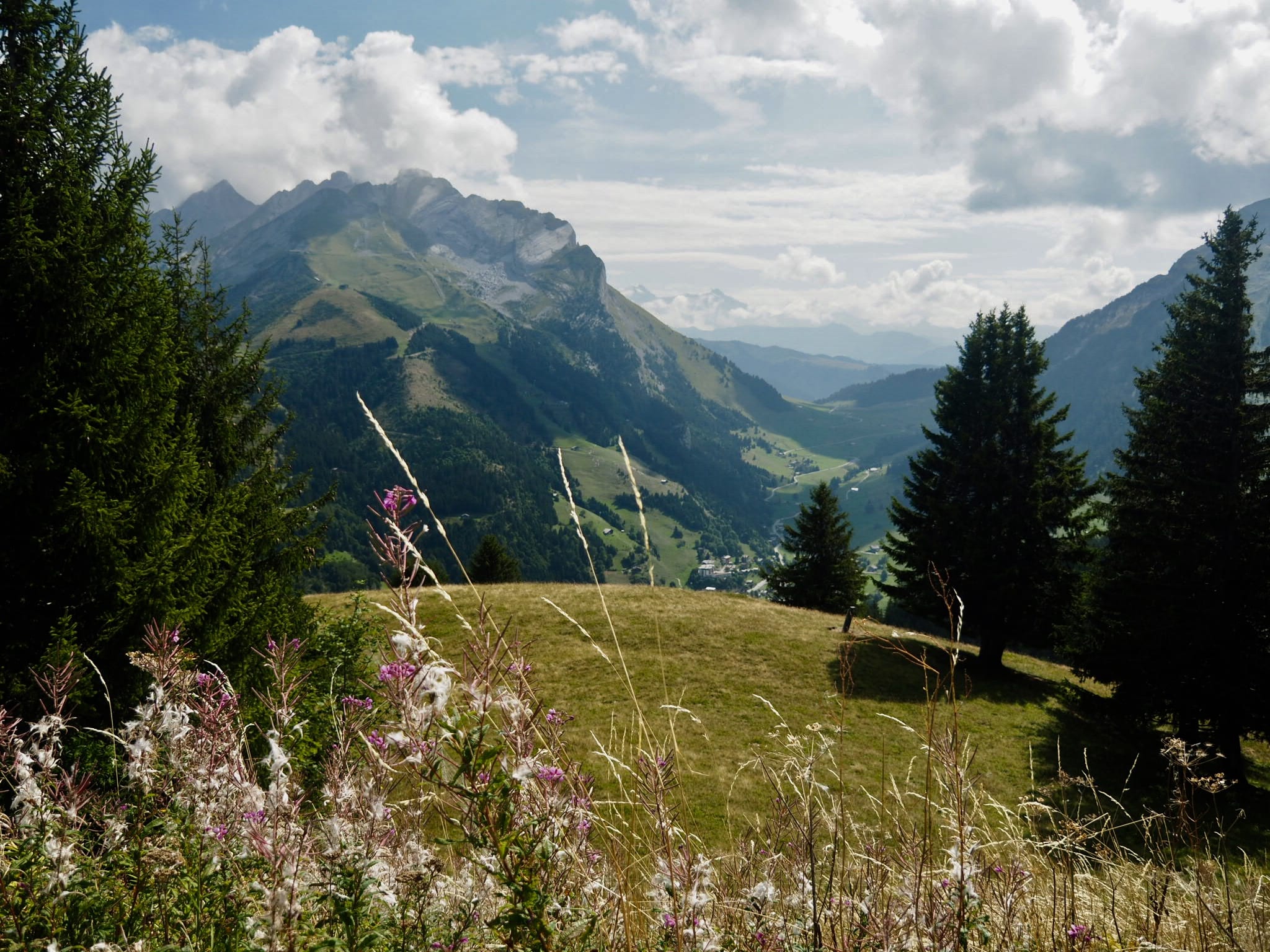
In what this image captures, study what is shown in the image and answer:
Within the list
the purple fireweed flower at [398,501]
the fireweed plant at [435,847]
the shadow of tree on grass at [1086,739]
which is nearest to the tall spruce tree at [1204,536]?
the shadow of tree on grass at [1086,739]

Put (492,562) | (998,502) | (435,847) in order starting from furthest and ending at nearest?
(492,562) → (998,502) → (435,847)

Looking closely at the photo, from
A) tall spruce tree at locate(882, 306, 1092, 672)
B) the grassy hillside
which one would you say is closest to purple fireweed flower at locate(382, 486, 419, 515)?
the grassy hillside

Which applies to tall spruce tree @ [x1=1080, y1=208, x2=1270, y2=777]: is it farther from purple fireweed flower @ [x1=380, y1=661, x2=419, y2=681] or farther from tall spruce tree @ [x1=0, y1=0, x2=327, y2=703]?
tall spruce tree @ [x1=0, y1=0, x2=327, y2=703]

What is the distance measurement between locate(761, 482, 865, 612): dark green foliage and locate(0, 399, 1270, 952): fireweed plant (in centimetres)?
3937

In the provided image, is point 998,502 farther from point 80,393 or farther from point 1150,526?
point 80,393

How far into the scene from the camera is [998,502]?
27.9 meters

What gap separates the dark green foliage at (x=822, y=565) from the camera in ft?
138

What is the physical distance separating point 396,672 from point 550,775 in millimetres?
730

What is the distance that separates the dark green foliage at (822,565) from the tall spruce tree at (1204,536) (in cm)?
2056

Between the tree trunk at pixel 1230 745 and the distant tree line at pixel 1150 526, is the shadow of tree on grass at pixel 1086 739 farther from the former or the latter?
the distant tree line at pixel 1150 526

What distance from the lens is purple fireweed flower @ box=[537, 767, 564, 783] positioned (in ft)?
7.26

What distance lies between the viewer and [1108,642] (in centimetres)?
2061

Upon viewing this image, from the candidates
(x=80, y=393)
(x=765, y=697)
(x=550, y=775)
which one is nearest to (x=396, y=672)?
(x=550, y=775)

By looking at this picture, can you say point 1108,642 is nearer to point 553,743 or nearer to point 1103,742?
point 1103,742
